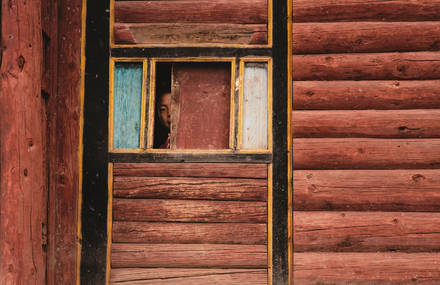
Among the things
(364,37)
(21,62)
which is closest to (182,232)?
(21,62)

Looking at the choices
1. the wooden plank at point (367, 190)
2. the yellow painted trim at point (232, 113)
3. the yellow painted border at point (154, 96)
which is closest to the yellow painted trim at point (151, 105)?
the yellow painted border at point (154, 96)

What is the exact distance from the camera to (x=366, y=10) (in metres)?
3.20

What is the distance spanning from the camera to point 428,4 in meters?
3.19

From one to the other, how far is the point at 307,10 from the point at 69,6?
7.01 feet

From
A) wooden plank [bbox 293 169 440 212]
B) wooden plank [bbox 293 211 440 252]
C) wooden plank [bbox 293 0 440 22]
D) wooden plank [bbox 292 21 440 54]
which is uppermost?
wooden plank [bbox 293 0 440 22]

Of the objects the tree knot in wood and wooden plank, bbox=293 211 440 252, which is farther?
wooden plank, bbox=293 211 440 252

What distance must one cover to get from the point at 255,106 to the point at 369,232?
146cm

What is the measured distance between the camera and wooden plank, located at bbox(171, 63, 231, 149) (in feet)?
10.6

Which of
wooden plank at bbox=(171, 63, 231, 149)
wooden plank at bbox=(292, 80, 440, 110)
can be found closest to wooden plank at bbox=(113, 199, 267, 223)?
wooden plank at bbox=(171, 63, 231, 149)

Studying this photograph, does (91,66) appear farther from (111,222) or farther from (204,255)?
(204,255)

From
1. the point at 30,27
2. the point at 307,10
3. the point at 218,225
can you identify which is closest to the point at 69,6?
the point at 30,27

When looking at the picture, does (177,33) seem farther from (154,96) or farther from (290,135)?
(290,135)

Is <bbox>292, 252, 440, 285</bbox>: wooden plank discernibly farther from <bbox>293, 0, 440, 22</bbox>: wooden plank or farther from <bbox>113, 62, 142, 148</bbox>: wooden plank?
<bbox>293, 0, 440, 22</bbox>: wooden plank

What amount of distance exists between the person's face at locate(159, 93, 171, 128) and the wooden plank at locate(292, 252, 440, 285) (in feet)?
5.50
